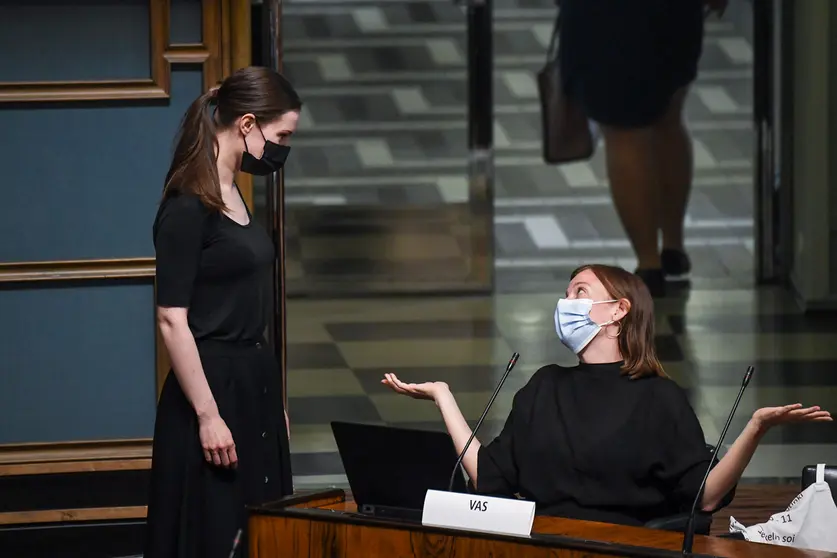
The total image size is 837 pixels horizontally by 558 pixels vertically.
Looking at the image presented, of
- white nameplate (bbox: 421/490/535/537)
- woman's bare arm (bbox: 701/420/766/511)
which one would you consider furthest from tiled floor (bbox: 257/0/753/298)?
white nameplate (bbox: 421/490/535/537)

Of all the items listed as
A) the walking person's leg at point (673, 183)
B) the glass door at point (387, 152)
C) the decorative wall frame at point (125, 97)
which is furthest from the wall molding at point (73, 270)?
the walking person's leg at point (673, 183)

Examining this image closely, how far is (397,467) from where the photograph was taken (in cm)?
255

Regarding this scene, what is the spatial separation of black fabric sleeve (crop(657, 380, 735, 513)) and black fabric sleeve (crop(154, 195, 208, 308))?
39.8 inches

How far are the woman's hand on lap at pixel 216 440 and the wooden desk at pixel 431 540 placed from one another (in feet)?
1.67

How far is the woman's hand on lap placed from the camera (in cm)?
307

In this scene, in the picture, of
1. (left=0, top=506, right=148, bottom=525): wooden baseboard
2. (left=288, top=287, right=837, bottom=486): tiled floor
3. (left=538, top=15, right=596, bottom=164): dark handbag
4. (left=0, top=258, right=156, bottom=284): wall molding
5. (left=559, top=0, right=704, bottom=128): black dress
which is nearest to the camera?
(left=0, top=506, right=148, bottom=525): wooden baseboard

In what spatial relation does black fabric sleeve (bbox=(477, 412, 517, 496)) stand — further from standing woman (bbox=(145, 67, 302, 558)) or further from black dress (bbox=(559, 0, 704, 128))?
black dress (bbox=(559, 0, 704, 128))

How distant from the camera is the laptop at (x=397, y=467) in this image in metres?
2.52

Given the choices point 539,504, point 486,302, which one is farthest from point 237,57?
point 486,302

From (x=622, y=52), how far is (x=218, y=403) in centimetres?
567

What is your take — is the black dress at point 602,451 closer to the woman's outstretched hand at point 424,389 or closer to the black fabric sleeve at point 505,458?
the black fabric sleeve at point 505,458

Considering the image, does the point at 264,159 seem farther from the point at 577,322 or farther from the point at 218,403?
the point at 577,322

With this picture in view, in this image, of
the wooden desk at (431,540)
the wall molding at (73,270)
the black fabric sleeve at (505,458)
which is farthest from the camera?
the wall molding at (73,270)

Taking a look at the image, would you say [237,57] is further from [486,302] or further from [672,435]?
[486,302]
